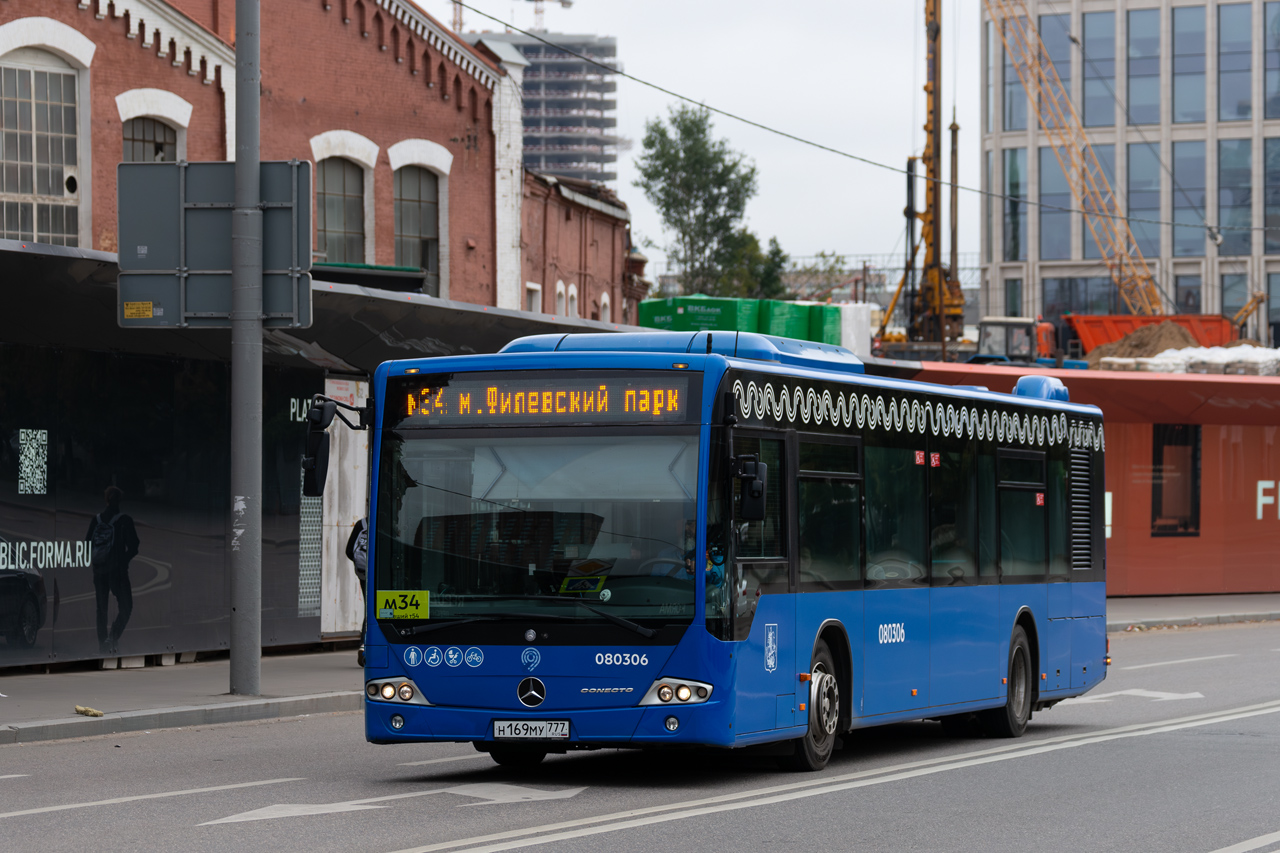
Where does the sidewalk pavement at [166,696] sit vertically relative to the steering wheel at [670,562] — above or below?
below

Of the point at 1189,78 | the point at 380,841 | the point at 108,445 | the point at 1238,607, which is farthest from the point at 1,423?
the point at 1189,78

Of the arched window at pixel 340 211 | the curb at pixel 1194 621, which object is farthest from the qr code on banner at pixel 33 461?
the curb at pixel 1194 621

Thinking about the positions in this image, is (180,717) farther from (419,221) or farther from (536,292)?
(536,292)

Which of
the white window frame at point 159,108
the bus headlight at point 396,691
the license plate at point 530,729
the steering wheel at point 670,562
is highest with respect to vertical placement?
the white window frame at point 159,108

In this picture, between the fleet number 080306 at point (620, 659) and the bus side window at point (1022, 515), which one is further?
the bus side window at point (1022, 515)

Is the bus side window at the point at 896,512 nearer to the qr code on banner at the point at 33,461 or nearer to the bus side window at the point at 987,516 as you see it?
the bus side window at the point at 987,516

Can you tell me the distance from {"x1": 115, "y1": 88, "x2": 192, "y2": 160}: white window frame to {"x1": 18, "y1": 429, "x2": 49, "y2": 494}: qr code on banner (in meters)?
7.93

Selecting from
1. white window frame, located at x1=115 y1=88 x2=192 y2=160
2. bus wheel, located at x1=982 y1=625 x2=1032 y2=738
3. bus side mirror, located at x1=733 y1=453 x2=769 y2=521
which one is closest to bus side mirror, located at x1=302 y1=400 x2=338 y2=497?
bus side mirror, located at x1=733 y1=453 x2=769 y2=521

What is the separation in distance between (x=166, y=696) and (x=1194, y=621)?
Result: 61.7 ft

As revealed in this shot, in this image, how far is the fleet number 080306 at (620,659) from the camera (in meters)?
10.2

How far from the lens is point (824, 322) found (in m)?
32.7

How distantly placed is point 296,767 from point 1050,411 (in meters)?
7.27

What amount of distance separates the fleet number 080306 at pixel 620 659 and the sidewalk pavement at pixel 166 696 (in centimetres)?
505

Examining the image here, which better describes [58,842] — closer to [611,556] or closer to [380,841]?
[380,841]
